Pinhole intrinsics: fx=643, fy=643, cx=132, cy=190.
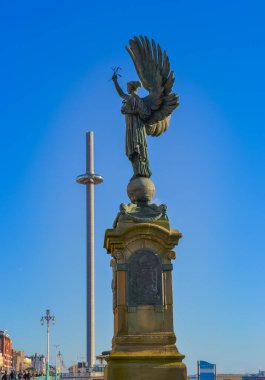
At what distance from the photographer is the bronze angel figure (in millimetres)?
16594

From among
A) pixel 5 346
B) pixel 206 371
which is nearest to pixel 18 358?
pixel 5 346

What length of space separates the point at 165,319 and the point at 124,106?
5.62 meters

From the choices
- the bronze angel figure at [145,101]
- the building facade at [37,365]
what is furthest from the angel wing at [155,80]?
the building facade at [37,365]

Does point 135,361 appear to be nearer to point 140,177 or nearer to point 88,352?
point 140,177

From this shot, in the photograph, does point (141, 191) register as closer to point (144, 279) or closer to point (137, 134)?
point (137, 134)

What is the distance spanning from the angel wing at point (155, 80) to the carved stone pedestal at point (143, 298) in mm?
2751

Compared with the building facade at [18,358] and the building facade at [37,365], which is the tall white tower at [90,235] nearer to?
the building facade at [37,365]

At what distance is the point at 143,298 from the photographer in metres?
14.9

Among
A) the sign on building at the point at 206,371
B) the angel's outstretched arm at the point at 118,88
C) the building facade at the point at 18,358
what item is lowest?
the sign on building at the point at 206,371

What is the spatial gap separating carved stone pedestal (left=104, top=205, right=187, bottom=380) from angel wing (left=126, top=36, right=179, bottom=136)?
108 inches

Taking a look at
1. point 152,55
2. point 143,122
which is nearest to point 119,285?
point 143,122

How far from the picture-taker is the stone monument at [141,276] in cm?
1434

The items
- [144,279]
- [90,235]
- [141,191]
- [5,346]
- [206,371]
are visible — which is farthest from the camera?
[5,346]

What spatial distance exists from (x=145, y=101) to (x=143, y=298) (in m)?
5.29
